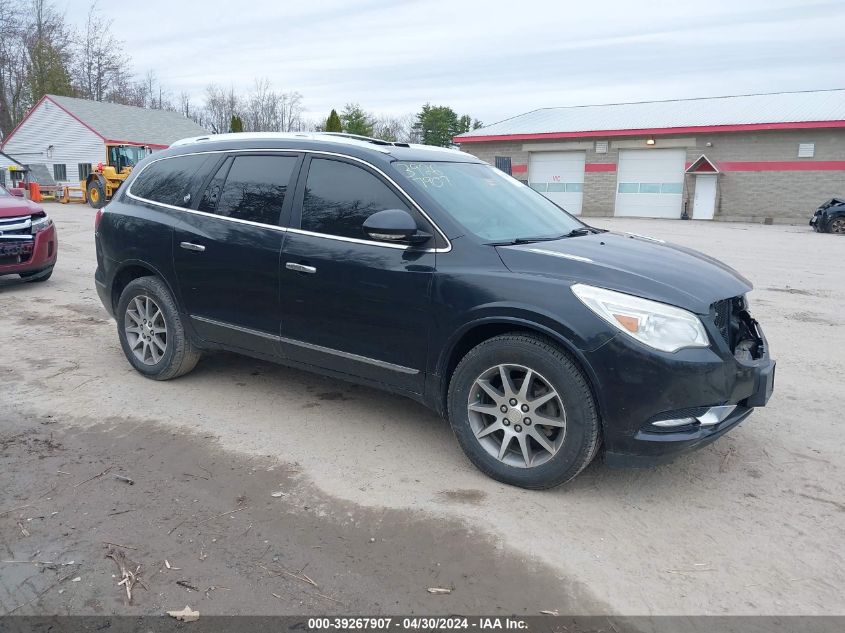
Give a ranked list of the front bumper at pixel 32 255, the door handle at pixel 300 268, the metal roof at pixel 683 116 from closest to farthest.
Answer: the door handle at pixel 300 268, the front bumper at pixel 32 255, the metal roof at pixel 683 116

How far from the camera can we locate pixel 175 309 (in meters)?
5.06

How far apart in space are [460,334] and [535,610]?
59.5 inches

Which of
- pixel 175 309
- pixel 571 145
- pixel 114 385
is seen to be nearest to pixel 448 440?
pixel 175 309

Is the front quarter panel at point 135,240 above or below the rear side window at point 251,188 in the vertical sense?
below

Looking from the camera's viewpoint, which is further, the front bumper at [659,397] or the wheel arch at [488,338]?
the wheel arch at [488,338]

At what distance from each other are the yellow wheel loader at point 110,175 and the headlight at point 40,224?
20.4 m

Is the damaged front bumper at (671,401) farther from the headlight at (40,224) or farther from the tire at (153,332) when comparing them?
the headlight at (40,224)

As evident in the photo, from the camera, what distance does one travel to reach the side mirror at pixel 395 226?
3.72 m

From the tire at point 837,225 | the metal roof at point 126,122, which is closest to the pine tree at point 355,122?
the metal roof at point 126,122

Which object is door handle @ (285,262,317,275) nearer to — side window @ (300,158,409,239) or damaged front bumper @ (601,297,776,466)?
side window @ (300,158,409,239)

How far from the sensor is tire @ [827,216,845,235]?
22.3m

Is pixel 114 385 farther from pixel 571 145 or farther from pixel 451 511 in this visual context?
pixel 571 145

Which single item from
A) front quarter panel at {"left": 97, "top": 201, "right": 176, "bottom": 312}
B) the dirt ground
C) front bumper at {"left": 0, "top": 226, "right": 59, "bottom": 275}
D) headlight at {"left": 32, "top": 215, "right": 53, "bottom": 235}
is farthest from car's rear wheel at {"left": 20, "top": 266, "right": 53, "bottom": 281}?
→ the dirt ground

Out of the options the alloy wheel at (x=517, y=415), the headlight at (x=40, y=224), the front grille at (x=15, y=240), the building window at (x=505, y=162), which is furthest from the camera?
the building window at (x=505, y=162)
